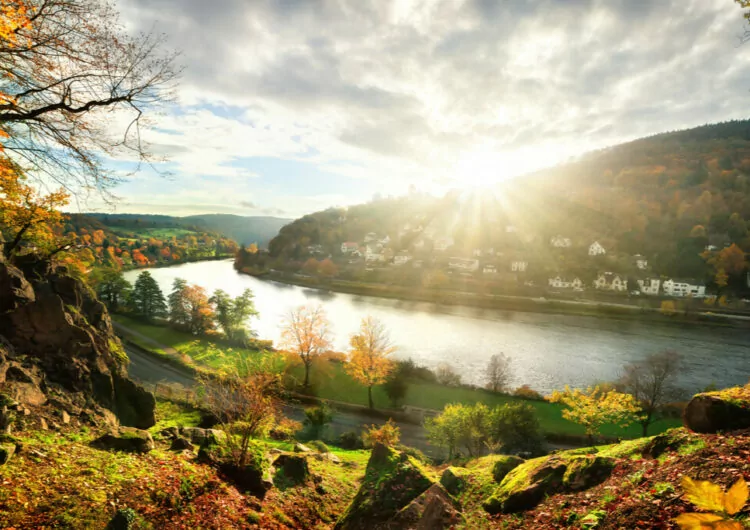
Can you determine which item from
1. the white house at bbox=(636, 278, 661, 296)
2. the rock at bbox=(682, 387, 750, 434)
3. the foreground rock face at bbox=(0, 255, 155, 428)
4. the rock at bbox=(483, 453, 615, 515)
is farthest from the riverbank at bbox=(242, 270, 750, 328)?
the rock at bbox=(682, 387, 750, 434)

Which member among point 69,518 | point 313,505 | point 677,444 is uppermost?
point 677,444

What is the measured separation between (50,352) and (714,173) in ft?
489

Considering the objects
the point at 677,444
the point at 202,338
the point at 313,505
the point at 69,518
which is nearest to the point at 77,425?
the point at 69,518

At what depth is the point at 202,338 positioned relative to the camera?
3531cm

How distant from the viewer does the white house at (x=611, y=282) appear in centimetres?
6312

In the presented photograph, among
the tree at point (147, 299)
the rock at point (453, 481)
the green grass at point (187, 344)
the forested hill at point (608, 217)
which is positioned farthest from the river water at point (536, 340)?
the forested hill at point (608, 217)

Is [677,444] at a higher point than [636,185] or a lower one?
lower

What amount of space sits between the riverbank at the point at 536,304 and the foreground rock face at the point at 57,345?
49.5 meters

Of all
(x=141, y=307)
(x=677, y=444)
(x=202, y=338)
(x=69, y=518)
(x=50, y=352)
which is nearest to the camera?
(x=69, y=518)

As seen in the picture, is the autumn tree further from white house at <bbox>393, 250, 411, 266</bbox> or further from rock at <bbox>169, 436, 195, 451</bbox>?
white house at <bbox>393, 250, 411, 266</bbox>

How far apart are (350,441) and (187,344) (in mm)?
22541

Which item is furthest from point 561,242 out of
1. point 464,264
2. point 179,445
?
point 179,445

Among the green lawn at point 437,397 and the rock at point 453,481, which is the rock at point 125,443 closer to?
the rock at point 453,481

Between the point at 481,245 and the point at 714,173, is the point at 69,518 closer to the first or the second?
the point at 481,245
